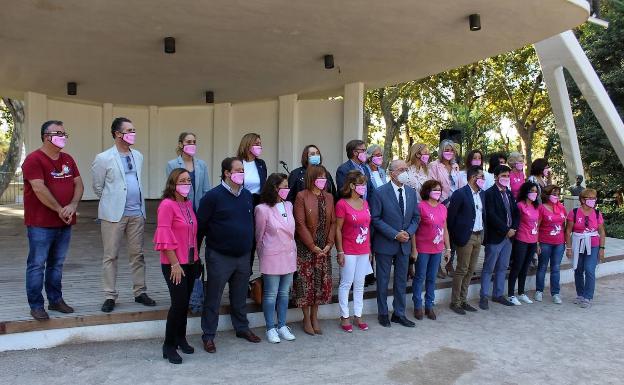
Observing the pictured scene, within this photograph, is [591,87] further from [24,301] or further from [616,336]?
[24,301]

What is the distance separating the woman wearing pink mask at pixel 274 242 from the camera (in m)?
4.54

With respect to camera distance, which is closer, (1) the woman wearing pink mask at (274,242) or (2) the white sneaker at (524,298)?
(1) the woman wearing pink mask at (274,242)

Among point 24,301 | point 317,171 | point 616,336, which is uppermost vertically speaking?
point 317,171

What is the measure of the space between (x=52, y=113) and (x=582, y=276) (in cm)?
1395

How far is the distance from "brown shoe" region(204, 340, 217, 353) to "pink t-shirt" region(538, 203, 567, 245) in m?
4.52

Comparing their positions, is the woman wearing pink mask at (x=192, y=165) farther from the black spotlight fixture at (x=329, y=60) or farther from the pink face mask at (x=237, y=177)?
the black spotlight fixture at (x=329, y=60)

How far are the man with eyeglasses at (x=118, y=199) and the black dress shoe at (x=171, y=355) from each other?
2.70 ft

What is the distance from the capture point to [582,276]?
6.68 m

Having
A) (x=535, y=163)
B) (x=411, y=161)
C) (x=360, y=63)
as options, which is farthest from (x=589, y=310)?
(x=360, y=63)

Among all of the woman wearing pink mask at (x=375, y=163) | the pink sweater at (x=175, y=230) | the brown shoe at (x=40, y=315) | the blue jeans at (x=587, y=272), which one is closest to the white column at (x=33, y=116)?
the brown shoe at (x=40, y=315)

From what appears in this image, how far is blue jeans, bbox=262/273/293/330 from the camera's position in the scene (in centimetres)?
465

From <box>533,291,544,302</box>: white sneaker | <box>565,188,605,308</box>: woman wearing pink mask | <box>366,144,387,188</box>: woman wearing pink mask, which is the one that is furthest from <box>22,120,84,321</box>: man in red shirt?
<box>565,188,605,308</box>: woman wearing pink mask

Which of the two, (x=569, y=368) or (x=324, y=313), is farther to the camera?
(x=324, y=313)

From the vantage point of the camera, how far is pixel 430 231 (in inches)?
212
